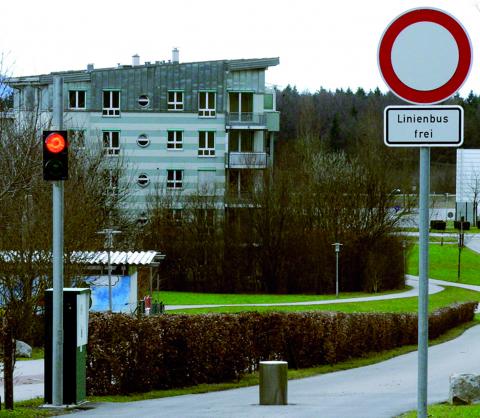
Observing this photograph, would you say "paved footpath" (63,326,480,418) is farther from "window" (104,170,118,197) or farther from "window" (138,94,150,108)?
"window" (138,94,150,108)

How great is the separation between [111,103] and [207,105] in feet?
24.9

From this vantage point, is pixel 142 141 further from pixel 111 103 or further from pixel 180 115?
pixel 111 103

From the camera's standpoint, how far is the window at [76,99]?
84625mm

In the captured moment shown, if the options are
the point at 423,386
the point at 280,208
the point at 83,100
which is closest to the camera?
the point at 423,386

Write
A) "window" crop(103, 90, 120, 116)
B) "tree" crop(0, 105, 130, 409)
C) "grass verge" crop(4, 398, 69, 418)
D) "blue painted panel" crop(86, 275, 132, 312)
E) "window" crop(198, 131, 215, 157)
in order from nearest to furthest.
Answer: "grass verge" crop(4, 398, 69, 418) → "tree" crop(0, 105, 130, 409) → "blue painted panel" crop(86, 275, 132, 312) → "window" crop(103, 90, 120, 116) → "window" crop(198, 131, 215, 157)

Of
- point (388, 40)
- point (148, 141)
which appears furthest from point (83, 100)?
point (388, 40)

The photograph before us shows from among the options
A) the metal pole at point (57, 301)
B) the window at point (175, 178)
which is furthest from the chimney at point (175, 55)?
the metal pole at point (57, 301)

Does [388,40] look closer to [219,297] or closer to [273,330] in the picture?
[273,330]

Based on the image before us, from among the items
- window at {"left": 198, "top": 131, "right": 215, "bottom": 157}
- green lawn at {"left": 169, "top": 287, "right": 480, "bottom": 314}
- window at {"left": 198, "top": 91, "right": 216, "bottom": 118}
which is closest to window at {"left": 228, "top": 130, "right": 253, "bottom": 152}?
window at {"left": 198, "top": 131, "right": 215, "bottom": 157}

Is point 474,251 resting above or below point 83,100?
below

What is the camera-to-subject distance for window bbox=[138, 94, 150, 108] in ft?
279

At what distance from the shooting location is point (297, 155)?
85.6 metres

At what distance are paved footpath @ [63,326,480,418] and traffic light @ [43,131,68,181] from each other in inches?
137

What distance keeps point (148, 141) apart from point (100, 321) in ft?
222
